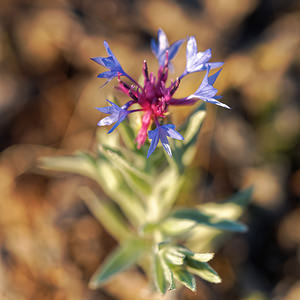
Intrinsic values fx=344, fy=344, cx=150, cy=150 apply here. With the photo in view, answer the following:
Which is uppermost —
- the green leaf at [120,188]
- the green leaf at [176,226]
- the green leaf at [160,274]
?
the green leaf at [120,188]

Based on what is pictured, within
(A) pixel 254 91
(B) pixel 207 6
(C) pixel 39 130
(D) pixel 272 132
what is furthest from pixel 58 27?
(D) pixel 272 132

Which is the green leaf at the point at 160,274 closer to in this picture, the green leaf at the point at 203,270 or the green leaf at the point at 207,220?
the green leaf at the point at 203,270

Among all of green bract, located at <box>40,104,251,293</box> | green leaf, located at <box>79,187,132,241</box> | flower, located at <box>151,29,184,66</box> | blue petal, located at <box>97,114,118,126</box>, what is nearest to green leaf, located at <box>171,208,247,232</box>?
green bract, located at <box>40,104,251,293</box>

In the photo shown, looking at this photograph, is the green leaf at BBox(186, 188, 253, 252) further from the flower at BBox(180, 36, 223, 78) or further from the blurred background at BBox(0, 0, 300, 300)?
the flower at BBox(180, 36, 223, 78)

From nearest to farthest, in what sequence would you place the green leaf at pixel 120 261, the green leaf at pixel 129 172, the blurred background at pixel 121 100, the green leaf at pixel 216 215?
the green leaf at pixel 129 172
the green leaf at pixel 120 261
the green leaf at pixel 216 215
the blurred background at pixel 121 100

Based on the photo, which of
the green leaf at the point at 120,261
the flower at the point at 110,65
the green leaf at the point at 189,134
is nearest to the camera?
the flower at the point at 110,65

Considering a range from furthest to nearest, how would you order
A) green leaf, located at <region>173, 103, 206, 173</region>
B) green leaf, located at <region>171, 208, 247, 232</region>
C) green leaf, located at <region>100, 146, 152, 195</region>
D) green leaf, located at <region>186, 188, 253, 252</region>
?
green leaf, located at <region>186, 188, 253, 252</region>, green leaf, located at <region>171, 208, 247, 232</region>, green leaf, located at <region>173, 103, 206, 173</region>, green leaf, located at <region>100, 146, 152, 195</region>

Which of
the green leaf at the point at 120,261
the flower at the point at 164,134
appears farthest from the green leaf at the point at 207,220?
the flower at the point at 164,134
